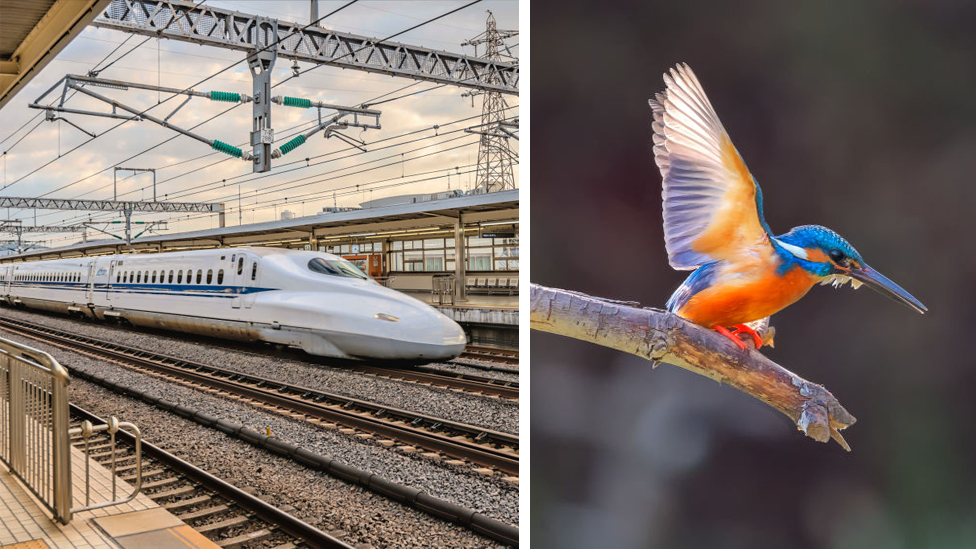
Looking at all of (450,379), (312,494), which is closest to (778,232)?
(312,494)

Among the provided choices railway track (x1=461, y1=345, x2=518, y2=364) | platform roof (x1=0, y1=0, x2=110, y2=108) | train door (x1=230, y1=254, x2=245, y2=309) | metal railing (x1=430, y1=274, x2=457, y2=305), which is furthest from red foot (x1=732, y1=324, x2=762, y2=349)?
metal railing (x1=430, y1=274, x2=457, y2=305)

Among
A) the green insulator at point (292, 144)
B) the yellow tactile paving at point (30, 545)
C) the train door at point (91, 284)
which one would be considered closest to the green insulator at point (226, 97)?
the green insulator at point (292, 144)

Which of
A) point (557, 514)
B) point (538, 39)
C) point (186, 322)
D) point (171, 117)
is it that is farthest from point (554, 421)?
point (186, 322)

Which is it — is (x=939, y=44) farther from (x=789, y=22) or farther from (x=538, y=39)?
(x=538, y=39)

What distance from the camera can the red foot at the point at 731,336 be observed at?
2.16 m

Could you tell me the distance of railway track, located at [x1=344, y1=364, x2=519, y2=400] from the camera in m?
7.94

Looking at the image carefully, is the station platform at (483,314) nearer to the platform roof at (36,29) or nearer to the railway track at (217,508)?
the railway track at (217,508)

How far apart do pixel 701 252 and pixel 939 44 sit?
84 centimetres

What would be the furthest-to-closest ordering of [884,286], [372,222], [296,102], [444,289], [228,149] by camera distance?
[444,289] < [372,222] < [296,102] < [228,149] < [884,286]

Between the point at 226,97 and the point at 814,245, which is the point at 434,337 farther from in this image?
the point at 814,245

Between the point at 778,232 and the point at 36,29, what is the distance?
14.3 ft

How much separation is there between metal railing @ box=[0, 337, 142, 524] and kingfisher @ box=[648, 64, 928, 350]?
10.4ft

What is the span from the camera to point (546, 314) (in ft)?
8.48

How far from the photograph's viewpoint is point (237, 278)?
37.4ft
